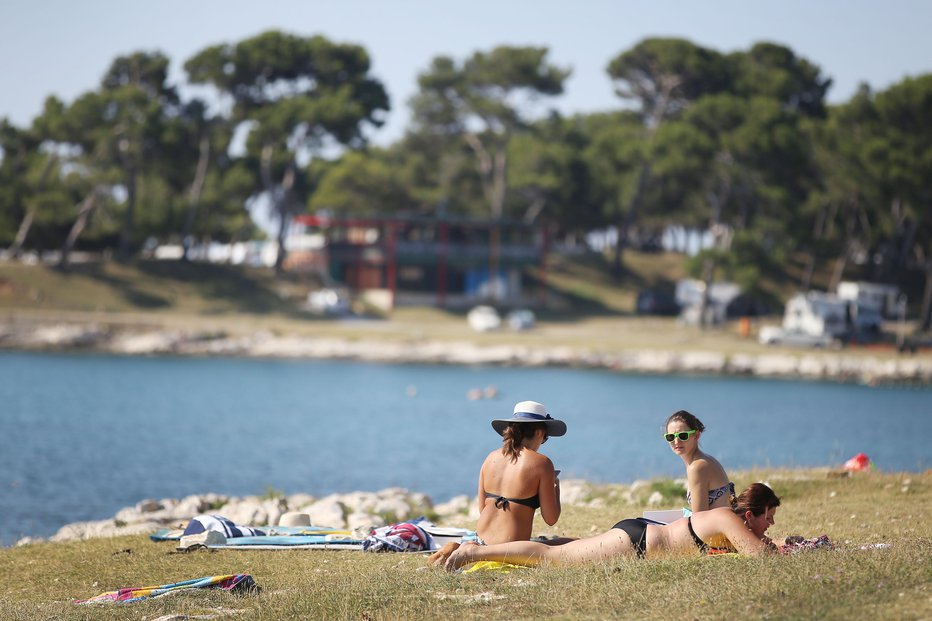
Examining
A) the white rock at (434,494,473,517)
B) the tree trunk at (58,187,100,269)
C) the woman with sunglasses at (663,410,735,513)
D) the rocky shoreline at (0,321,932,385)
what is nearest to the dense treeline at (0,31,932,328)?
the tree trunk at (58,187,100,269)

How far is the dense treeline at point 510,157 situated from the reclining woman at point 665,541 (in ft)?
201

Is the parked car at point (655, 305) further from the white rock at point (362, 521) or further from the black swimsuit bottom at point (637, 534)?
the black swimsuit bottom at point (637, 534)

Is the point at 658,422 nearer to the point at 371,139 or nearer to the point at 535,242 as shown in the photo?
the point at 535,242

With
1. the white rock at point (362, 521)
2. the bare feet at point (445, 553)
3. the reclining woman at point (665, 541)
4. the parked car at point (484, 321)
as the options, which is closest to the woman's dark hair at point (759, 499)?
the reclining woman at point (665, 541)

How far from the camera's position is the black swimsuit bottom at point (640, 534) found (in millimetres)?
10312

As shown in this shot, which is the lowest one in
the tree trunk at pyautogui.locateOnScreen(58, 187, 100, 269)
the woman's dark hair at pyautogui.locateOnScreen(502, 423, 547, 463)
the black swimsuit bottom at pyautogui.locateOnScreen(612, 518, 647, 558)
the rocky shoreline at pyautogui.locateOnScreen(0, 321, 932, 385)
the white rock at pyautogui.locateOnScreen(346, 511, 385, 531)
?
the rocky shoreline at pyautogui.locateOnScreen(0, 321, 932, 385)

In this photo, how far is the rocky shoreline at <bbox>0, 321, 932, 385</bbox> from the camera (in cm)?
6203

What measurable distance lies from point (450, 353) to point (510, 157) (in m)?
26.5

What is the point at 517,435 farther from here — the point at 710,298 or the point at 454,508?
the point at 710,298

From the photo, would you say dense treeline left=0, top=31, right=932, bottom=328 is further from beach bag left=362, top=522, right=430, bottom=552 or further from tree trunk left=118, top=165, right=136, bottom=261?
beach bag left=362, top=522, right=430, bottom=552

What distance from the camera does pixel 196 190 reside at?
78.2 metres

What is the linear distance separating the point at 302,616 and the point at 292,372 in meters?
51.7

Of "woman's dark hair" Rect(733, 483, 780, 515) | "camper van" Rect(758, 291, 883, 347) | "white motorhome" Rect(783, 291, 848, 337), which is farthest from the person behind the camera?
"white motorhome" Rect(783, 291, 848, 337)

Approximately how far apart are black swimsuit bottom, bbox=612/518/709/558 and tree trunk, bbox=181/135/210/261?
228 feet
